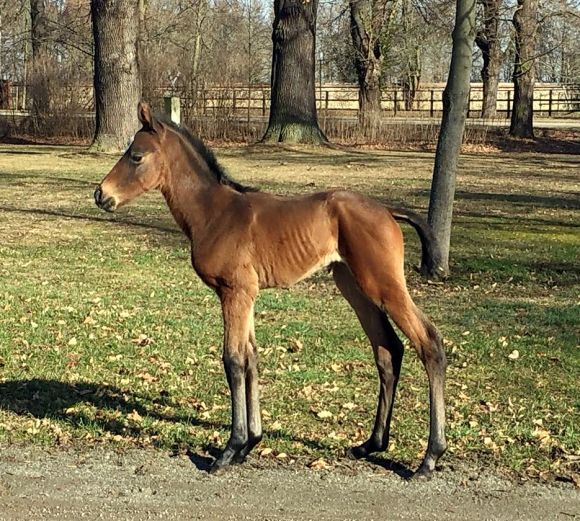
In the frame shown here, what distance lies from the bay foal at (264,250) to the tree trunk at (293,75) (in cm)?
2582

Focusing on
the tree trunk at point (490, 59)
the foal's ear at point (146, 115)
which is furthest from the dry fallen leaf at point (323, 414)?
the tree trunk at point (490, 59)

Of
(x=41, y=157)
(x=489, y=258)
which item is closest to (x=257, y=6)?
(x=41, y=157)

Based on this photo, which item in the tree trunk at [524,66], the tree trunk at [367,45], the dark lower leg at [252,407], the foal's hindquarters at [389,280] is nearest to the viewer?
the foal's hindquarters at [389,280]

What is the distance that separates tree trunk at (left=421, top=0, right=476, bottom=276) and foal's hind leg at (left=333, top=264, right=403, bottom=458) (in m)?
5.48

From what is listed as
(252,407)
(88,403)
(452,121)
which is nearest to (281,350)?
(88,403)

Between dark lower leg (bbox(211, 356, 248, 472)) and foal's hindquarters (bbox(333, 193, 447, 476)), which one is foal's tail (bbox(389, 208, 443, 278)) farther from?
dark lower leg (bbox(211, 356, 248, 472))

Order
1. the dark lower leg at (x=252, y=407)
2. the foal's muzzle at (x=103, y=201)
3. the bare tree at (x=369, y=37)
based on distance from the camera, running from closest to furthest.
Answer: the foal's muzzle at (x=103, y=201) < the dark lower leg at (x=252, y=407) < the bare tree at (x=369, y=37)

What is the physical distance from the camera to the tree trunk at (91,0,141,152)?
27.3 metres

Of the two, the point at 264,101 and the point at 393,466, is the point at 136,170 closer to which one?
the point at 393,466

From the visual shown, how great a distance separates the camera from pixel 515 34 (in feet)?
125

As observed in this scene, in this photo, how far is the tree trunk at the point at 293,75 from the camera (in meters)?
31.2

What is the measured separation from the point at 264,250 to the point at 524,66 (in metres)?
34.2

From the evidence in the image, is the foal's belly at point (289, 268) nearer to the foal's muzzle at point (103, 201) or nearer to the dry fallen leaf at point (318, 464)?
the foal's muzzle at point (103, 201)

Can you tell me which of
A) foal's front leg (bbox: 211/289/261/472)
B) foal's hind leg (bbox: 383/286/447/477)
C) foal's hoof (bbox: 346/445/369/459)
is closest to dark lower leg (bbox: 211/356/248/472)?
foal's front leg (bbox: 211/289/261/472)
